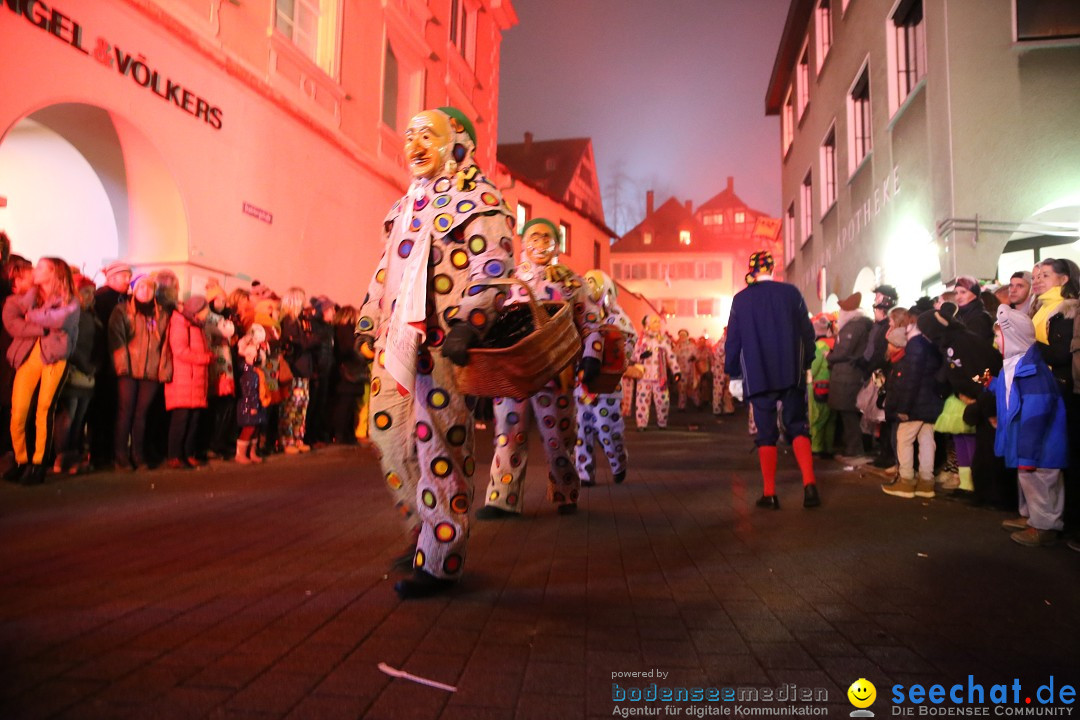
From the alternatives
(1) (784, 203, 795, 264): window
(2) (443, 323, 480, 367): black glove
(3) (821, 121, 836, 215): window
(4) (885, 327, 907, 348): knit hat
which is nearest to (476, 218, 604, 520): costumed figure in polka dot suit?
(2) (443, 323, 480, 367): black glove

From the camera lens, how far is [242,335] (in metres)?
8.96

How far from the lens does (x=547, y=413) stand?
17.9 feet

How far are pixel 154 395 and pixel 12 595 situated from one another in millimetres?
4909

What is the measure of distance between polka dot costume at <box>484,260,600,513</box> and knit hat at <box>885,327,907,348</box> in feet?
12.2

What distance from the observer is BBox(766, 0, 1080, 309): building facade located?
30.2 ft

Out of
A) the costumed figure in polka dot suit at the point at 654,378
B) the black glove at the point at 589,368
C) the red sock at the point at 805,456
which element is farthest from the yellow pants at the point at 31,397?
the costumed figure in polka dot suit at the point at 654,378

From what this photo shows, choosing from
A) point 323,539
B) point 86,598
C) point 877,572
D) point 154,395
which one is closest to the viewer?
point 86,598

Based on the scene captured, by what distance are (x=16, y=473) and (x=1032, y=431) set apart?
8.25 metres

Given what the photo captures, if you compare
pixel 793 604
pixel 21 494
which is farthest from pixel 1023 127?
pixel 21 494

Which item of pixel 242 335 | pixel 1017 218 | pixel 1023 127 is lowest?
pixel 242 335

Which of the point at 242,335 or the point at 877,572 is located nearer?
the point at 877,572

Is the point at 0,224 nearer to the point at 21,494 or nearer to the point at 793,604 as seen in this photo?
the point at 21,494

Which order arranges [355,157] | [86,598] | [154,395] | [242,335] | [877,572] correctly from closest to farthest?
[86,598], [877,572], [154,395], [242,335], [355,157]

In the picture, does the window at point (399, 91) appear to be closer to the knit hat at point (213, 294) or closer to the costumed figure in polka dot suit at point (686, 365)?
the knit hat at point (213, 294)
